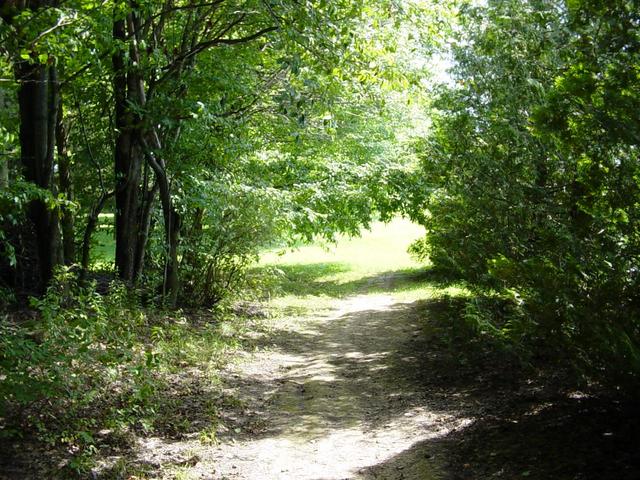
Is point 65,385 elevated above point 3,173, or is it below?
below

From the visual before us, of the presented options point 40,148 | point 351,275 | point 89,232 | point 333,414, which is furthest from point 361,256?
point 333,414

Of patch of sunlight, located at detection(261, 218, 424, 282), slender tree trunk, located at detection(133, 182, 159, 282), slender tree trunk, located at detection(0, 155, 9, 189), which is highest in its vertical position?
slender tree trunk, located at detection(0, 155, 9, 189)

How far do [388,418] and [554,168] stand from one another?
3.30m

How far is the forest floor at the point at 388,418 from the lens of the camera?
17.9ft

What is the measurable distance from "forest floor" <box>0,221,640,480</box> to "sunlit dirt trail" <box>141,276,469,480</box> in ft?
0.06

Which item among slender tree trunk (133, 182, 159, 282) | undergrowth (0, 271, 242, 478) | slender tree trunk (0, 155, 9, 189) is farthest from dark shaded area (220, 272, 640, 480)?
slender tree trunk (0, 155, 9, 189)

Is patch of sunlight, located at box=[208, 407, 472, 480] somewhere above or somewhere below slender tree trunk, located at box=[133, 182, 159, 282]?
below

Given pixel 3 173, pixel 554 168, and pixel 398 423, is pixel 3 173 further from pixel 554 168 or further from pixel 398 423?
pixel 554 168

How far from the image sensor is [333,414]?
7.54 meters

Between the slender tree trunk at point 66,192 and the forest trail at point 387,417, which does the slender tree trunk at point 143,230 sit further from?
the forest trail at point 387,417

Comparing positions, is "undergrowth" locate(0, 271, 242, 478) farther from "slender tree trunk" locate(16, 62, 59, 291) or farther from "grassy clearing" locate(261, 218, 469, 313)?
"grassy clearing" locate(261, 218, 469, 313)

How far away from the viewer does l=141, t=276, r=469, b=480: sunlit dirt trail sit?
597 cm

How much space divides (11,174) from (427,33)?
295 inches

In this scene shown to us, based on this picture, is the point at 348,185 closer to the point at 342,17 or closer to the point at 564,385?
the point at 342,17
